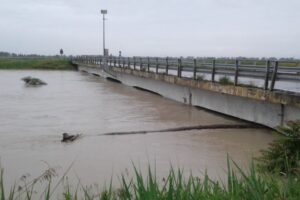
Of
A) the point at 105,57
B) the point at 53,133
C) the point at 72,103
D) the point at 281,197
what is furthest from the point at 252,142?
the point at 105,57

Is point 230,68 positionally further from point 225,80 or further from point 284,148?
point 284,148

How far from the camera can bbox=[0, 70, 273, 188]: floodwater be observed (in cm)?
996

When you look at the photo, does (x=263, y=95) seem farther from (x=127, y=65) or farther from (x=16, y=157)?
(x=127, y=65)

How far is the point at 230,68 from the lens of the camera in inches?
661

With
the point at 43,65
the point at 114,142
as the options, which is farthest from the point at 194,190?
the point at 43,65

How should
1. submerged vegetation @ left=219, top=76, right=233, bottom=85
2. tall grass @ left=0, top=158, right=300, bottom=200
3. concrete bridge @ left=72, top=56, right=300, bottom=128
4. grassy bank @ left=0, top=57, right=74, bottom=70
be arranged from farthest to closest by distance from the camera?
grassy bank @ left=0, top=57, right=74, bottom=70, submerged vegetation @ left=219, top=76, right=233, bottom=85, concrete bridge @ left=72, top=56, right=300, bottom=128, tall grass @ left=0, top=158, right=300, bottom=200

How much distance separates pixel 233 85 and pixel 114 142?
5.54m

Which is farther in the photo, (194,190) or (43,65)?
(43,65)

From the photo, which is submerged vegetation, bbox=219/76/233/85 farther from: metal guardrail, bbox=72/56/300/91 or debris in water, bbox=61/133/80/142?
debris in water, bbox=61/133/80/142

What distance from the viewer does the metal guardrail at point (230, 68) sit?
1309cm

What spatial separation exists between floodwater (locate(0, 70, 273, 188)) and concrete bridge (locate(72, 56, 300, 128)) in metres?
0.64

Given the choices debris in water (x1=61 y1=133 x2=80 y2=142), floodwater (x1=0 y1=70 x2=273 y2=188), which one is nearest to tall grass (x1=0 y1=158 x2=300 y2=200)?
floodwater (x1=0 y1=70 x2=273 y2=188)

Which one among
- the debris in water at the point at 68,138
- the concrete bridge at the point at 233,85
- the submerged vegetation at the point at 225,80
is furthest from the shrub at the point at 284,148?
the submerged vegetation at the point at 225,80

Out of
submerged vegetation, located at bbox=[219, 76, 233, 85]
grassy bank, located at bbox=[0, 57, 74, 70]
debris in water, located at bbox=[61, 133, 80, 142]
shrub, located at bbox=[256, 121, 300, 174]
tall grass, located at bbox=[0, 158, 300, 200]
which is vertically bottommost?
grassy bank, located at bbox=[0, 57, 74, 70]
